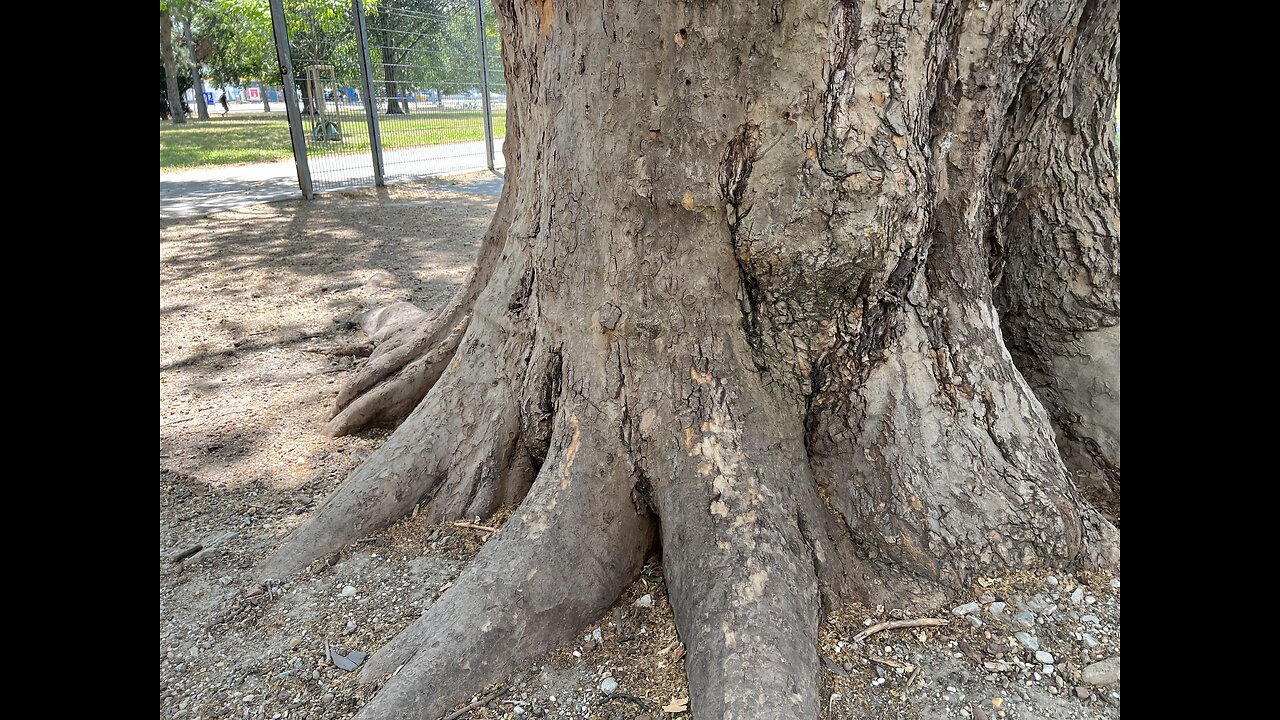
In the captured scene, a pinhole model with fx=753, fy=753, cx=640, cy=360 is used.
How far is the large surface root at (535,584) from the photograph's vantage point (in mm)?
2109

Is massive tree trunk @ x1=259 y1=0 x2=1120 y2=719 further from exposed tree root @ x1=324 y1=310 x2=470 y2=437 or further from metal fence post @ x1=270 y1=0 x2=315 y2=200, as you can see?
metal fence post @ x1=270 y1=0 x2=315 y2=200

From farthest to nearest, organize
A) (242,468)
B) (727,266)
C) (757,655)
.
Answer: (242,468), (727,266), (757,655)

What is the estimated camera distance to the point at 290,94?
10453 mm

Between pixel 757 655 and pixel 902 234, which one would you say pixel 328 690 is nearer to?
pixel 757 655

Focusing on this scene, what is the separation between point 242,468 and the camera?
3.55 meters

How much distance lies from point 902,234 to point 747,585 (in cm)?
108

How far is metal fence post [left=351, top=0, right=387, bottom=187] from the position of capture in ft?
36.9

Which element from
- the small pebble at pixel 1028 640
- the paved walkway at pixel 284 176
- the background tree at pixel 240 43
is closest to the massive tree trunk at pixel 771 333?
the small pebble at pixel 1028 640

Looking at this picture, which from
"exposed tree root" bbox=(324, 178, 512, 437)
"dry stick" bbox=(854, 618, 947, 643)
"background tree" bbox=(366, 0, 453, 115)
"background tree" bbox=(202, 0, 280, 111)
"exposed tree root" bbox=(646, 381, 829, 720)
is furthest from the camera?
"background tree" bbox=(202, 0, 280, 111)

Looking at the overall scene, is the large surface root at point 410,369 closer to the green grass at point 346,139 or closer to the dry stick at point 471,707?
the dry stick at point 471,707

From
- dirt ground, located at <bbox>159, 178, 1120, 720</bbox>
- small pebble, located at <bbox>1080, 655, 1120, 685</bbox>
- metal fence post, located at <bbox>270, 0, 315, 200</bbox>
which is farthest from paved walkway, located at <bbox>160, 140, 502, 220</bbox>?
small pebble, located at <bbox>1080, 655, 1120, 685</bbox>

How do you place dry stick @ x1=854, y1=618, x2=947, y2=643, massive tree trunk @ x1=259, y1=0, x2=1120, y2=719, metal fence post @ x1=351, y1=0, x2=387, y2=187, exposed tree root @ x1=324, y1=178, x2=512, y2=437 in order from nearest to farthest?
massive tree trunk @ x1=259, y1=0, x2=1120, y2=719 → dry stick @ x1=854, y1=618, x2=947, y2=643 → exposed tree root @ x1=324, y1=178, x2=512, y2=437 → metal fence post @ x1=351, y1=0, x2=387, y2=187

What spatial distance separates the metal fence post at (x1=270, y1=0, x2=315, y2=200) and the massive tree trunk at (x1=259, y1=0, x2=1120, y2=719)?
9.14 meters

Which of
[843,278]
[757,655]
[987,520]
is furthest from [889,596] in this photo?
[843,278]
